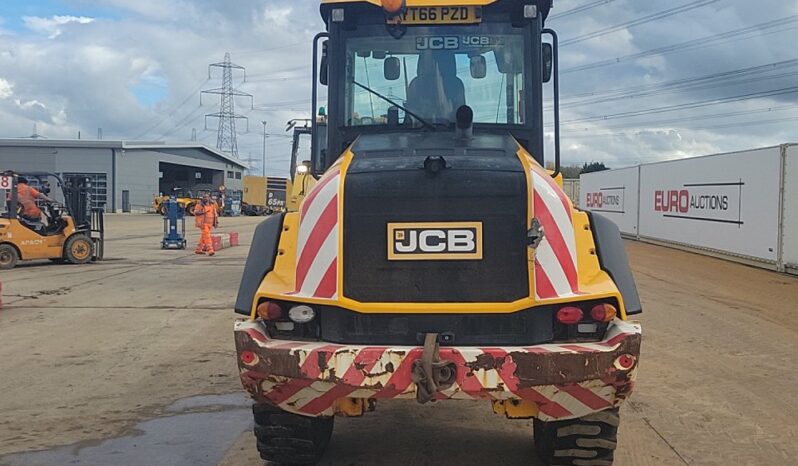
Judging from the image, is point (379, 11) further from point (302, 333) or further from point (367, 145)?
point (302, 333)

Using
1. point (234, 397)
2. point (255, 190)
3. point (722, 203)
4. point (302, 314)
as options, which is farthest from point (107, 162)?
point (302, 314)

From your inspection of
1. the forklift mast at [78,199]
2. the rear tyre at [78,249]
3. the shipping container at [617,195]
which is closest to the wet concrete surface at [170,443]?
the rear tyre at [78,249]

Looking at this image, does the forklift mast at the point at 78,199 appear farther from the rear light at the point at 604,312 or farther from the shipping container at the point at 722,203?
the rear light at the point at 604,312

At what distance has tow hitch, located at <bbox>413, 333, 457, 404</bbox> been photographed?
3.43 m

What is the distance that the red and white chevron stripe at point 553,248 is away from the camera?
367 cm

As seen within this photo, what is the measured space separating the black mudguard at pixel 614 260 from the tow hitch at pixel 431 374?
99 centimetres

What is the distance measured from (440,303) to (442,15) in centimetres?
216

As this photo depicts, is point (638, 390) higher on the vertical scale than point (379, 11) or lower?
lower

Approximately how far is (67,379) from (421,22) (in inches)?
186

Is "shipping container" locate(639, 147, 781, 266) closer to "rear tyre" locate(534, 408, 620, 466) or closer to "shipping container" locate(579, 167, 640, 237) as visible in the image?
"shipping container" locate(579, 167, 640, 237)

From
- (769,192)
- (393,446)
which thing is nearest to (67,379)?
(393,446)

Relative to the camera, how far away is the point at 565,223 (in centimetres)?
382

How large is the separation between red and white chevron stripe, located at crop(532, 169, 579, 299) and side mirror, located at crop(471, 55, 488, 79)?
1.34m

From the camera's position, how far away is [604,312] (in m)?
3.67
